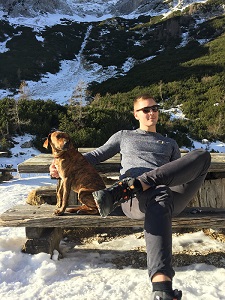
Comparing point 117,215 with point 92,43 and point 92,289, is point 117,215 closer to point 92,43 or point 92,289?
point 92,289

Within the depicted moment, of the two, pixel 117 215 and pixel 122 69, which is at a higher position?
pixel 122 69

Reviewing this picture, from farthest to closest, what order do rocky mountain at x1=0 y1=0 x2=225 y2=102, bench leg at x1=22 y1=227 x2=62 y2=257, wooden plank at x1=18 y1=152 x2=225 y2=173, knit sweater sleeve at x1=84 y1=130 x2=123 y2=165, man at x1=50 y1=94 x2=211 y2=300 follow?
rocky mountain at x1=0 y1=0 x2=225 y2=102, wooden plank at x1=18 y1=152 x2=225 y2=173, knit sweater sleeve at x1=84 y1=130 x2=123 y2=165, bench leg at x1=22 y1=227 x2=62 y2=257, man at x1=50 y1=94 x2=211 y2=300

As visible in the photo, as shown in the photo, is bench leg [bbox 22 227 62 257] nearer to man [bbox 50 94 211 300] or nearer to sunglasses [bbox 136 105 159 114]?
man [bbox 50 94 211 300]

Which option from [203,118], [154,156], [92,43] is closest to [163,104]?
[203,118]

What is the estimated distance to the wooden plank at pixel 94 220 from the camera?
2.41 meters

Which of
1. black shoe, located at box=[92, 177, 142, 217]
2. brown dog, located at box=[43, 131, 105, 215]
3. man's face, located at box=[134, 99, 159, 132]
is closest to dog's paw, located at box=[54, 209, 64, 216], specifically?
brown dog, located at box=[43, 131, 105, 215]

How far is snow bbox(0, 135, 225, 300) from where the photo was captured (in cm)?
206

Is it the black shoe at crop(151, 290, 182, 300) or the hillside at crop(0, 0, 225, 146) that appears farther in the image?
Result: the hillside at crop(0, 0, 225, 146)

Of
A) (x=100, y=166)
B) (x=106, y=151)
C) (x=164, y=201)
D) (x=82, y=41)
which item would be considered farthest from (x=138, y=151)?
(x=82, y=41)

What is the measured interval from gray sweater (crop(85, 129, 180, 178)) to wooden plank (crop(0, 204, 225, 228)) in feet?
1.30

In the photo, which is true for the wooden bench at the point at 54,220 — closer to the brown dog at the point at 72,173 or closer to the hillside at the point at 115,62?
the brown dog at the point at 72,173

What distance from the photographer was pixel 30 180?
5.80 metres

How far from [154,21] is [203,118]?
87.0 ft

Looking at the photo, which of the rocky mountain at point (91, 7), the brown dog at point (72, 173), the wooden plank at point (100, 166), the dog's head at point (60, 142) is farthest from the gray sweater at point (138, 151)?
the rocky mountain at point (91, 7)
